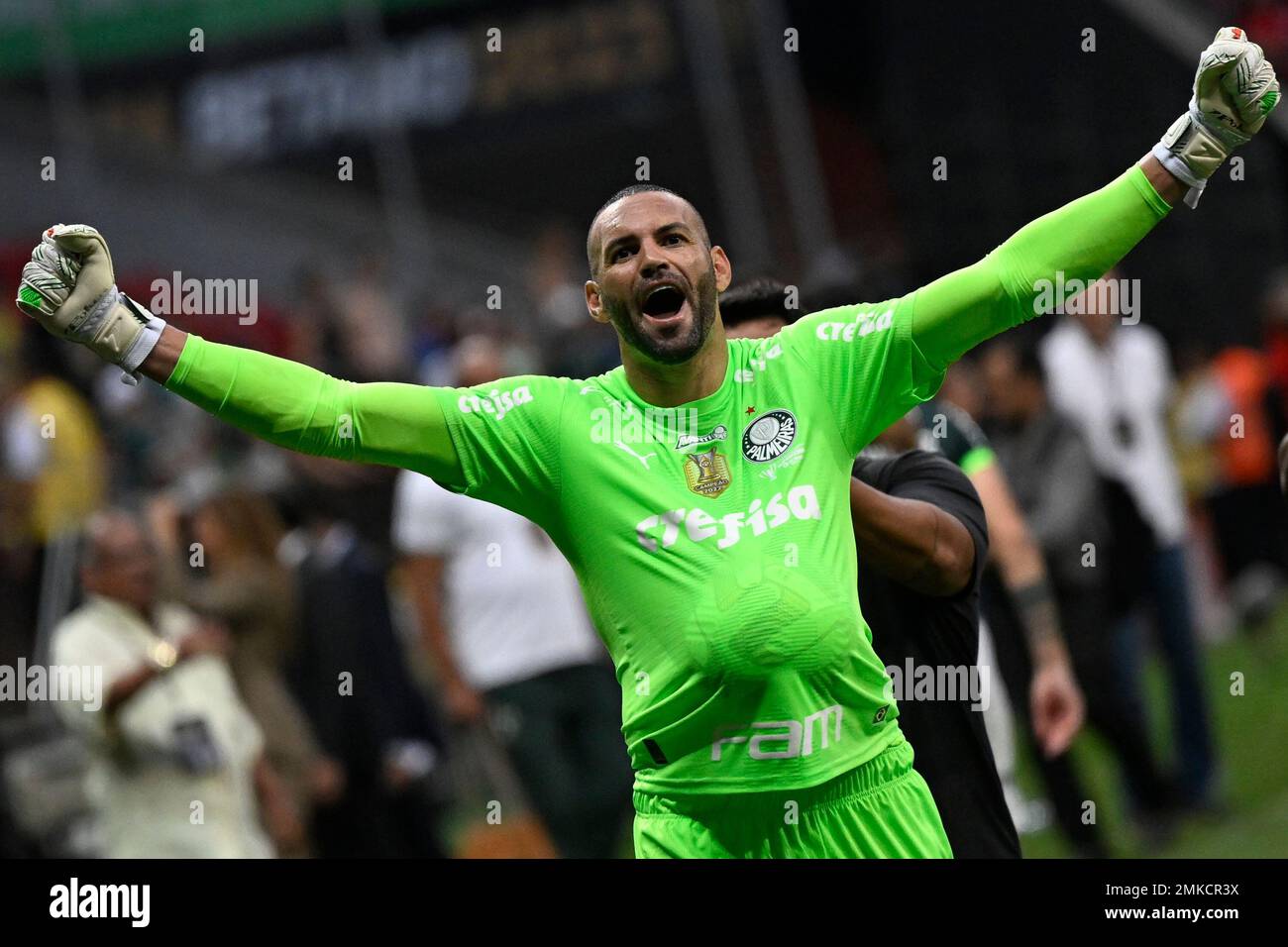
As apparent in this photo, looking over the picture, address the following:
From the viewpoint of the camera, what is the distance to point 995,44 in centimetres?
1656

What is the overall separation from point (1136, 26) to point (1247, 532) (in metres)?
3.90

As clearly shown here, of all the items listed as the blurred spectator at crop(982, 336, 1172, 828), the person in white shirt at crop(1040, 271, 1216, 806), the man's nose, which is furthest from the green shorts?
the person in white shirt at crop(1040, 271, 1216, 806)

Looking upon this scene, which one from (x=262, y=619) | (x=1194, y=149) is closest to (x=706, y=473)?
(x=1194, y=149)

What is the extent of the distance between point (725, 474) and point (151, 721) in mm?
4295

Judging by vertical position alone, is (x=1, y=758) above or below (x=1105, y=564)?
below

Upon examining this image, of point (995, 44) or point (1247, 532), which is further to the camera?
point (995, 44)

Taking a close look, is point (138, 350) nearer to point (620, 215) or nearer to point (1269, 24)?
point (620, 215)

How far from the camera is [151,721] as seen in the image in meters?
8.48

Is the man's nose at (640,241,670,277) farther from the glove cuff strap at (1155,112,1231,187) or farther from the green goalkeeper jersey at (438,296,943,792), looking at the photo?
the glove cuff strap at (1155,112,1231,187)

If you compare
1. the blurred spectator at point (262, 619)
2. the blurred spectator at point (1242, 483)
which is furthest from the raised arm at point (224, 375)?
the blurred spectator at point (1242, 483)

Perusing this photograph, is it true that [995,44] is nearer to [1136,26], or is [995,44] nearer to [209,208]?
[1136,26]

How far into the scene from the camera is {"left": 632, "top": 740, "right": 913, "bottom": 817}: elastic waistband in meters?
4.84
